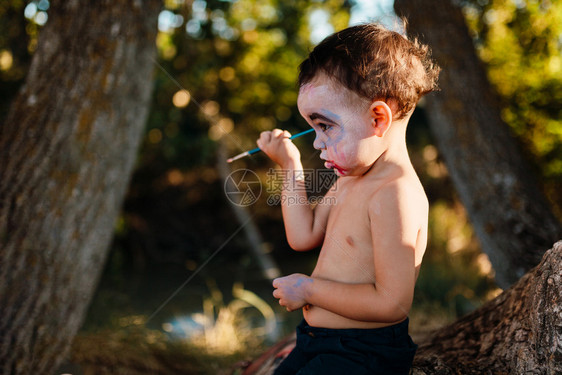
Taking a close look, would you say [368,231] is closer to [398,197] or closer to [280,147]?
[398,197]

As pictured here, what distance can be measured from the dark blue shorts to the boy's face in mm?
470

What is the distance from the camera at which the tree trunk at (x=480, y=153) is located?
3.01m

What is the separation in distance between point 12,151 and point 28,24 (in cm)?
222

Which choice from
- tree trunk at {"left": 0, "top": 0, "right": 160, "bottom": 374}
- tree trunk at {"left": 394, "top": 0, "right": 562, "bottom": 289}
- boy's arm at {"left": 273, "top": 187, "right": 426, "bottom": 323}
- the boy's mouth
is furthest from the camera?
tree trunk at {"left": 394, "top": 0, "right": 562, "bottom": 289}

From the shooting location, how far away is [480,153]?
Result: 3268mm

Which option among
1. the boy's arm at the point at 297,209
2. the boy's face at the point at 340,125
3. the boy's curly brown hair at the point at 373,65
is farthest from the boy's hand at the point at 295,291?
the boy's curly brown hair at the point at 373,65

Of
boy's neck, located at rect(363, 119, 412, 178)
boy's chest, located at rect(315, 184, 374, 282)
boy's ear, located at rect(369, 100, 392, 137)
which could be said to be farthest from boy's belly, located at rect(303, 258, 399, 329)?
boy's ear, located at rect(369, 100, 392, 137)

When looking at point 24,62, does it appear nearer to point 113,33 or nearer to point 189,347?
point 113,33

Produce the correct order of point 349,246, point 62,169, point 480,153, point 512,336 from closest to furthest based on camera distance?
point 349,246 → point 512,336 → point 62,169 → point 480,153

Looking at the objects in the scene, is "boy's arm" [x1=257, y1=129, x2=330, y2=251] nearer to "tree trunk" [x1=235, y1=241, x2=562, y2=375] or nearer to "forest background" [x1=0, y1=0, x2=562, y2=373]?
"tree trunk" [x1=235, y1=241, x2=562, y2=375]

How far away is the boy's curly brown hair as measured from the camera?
56.4 inches

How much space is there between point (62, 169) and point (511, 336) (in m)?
2.12

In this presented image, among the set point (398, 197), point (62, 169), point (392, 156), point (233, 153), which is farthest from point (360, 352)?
point (233, 153)

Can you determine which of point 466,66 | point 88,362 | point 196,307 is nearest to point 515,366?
point 466,66
